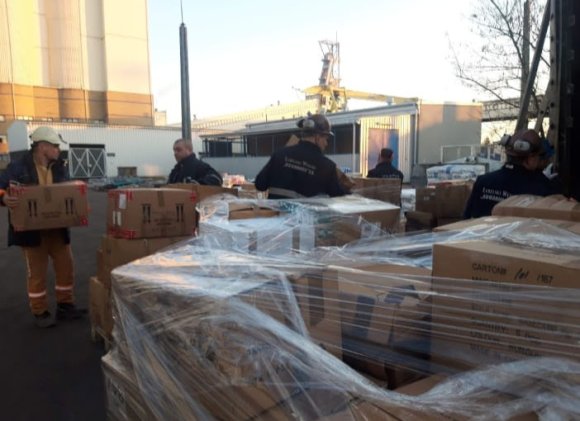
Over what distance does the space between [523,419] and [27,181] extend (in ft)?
12.8

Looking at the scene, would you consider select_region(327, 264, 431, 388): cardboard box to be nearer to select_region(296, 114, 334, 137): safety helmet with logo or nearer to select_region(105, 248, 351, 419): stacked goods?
select_region(105, 248, 351, 419): stacked goods

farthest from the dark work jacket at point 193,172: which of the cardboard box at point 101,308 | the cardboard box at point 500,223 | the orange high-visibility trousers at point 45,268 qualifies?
the cardboard box at point 500,223

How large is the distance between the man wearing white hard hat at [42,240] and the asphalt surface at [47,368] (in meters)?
0.18

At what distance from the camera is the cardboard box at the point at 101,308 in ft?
10.0

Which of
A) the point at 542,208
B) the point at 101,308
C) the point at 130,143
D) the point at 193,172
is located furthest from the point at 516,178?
the point at 130,143

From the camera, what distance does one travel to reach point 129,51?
36.0m

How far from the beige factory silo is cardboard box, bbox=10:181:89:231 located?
32.2 meters

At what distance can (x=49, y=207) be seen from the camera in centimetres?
358

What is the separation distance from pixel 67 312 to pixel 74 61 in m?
35.4

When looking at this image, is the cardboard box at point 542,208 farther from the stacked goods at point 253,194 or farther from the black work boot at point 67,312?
the black work boot at point 67,312

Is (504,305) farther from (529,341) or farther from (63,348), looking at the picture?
(63,348)

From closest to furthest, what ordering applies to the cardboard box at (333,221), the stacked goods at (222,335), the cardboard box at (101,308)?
the stacked goods at (222,335) < the cardboard box at (333,221) < the cardboard box at (101,308)

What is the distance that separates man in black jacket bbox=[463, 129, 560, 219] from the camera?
8.71 ft

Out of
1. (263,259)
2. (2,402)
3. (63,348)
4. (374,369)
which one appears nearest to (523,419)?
(374,369)
